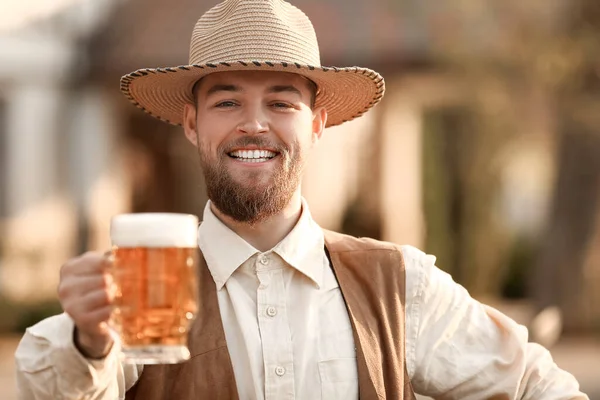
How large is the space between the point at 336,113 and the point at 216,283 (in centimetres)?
86

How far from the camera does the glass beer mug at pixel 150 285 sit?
216 cm

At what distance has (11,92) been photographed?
43.0 feet

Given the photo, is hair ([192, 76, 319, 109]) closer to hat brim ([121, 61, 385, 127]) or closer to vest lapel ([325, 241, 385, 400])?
hat brim ([121, 61, 385, 127])

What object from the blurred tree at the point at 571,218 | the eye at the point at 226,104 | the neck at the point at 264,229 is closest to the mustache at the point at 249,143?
the eye at the point at 226,104

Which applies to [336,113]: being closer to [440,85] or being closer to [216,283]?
[216,283]

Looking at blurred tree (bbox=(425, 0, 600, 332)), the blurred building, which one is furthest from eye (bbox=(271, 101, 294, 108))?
the blurred building

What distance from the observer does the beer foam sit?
218cm

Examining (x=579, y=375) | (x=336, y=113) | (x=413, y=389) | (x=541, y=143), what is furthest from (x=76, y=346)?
(x=541, y=143)

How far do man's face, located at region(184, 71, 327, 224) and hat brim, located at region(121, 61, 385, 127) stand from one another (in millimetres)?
67

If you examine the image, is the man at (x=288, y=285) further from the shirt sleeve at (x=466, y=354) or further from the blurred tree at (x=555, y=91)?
the blurred tree at (x=555, y=91)

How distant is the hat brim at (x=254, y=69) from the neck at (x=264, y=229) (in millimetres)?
383

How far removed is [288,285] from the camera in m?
3.09

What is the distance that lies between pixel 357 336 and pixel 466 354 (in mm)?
377

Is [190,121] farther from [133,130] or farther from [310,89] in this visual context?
[133,130]
